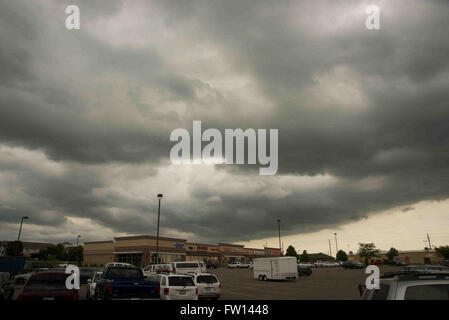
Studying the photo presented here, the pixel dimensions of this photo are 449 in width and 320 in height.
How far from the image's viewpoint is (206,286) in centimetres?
1992

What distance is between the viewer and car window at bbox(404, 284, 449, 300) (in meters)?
4.89

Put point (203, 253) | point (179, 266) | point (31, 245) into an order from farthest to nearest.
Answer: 1. point (31, 245)
2. point (203, 253)
3. point (179, 266)

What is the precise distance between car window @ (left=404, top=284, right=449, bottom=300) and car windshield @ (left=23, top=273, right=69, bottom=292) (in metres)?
11.0

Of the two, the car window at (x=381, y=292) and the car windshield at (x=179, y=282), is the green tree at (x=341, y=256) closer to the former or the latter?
the car windshield at (x=179, y=282)

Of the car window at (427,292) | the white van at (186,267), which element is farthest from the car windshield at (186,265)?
the car window at (427,292)

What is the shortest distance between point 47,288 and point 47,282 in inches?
13.1

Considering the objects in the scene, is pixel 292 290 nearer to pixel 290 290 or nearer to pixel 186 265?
pixel 290 290

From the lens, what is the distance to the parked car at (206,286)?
19.8m

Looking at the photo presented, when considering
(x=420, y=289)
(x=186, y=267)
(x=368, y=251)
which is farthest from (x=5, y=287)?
(x=368, y=251)

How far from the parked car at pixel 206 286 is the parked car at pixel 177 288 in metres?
3.22
